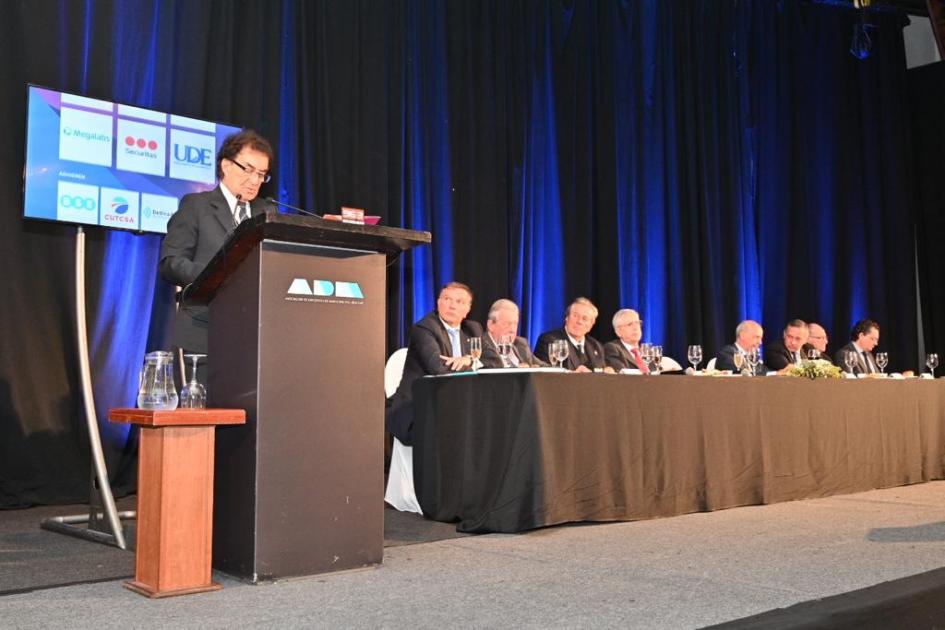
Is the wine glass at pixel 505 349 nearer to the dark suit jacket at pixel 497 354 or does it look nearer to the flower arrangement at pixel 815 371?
the dark suit jacket at pixel 497 354

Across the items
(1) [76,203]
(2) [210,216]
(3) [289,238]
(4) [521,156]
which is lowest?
(3) [289,238]

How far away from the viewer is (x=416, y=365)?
458 cm

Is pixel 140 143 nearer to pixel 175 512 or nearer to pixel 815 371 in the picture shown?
pixel 175 512

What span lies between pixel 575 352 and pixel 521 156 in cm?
175

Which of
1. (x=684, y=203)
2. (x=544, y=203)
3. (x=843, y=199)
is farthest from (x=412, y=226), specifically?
(x=843, y=199)

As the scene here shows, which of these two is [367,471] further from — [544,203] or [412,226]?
[544,203]

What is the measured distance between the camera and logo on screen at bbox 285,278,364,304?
2.50m

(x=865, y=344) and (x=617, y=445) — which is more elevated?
(x=865, y=344)

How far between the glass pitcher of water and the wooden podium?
16 cm

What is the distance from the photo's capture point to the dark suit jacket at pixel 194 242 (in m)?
2.82

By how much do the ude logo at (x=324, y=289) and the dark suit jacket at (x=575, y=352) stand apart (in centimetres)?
282

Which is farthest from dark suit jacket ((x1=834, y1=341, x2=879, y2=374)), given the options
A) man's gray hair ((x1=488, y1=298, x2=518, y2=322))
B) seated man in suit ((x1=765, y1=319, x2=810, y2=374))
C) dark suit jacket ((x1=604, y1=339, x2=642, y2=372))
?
man's gray hair ((x1=488, y1=298, x2=518, y2=322))

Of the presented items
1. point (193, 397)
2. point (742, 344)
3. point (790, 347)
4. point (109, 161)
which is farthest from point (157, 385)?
point (790, 347)

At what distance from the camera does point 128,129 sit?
4.48 meters
